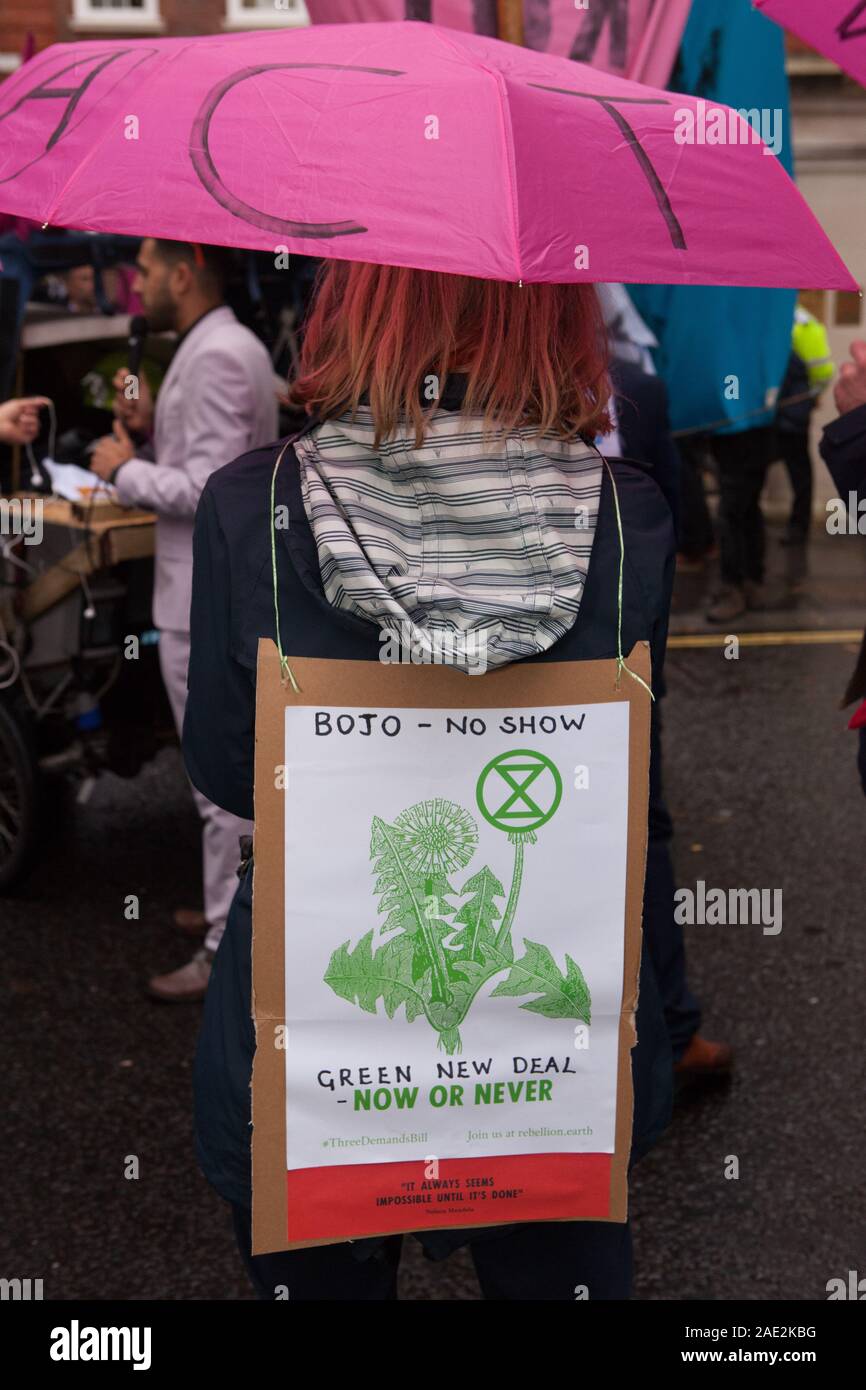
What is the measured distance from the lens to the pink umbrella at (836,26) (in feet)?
9.07

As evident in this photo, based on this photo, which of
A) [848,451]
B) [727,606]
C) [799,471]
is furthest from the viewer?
[799,471]

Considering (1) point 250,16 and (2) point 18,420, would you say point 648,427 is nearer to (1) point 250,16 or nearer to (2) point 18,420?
(2) point 18,420

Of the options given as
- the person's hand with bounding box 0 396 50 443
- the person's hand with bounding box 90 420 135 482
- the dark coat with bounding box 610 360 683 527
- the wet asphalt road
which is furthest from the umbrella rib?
the person's hand with bounding box 0 396 50 443

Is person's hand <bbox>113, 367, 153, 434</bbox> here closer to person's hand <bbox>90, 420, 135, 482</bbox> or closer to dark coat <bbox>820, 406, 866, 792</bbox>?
person's hand <bbox>90, 420, 135, 482</bbox>

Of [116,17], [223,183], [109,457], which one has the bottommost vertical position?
[109,457]

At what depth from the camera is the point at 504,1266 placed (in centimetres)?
221

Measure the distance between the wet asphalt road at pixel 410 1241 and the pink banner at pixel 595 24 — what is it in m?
2.67

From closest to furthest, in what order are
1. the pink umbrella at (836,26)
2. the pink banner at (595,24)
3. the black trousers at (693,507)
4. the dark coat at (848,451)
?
the pink umbrella at (836,26)
the dark coat at (848,451)
the pink banner at (595,24)
the black trousers at (693,507)

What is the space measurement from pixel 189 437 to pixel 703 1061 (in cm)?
213

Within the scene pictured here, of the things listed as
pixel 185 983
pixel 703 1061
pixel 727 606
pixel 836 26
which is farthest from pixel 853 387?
pixel 727 606

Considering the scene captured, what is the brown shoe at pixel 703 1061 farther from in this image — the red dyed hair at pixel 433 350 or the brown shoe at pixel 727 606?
the brown shoe at pixel 727 606

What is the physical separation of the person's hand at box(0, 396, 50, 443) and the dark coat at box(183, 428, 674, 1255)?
287 centimetres

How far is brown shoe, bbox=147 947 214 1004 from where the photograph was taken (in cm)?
456

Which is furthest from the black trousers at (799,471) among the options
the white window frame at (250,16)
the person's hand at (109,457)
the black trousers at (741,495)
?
the white window frame at (250,16)
